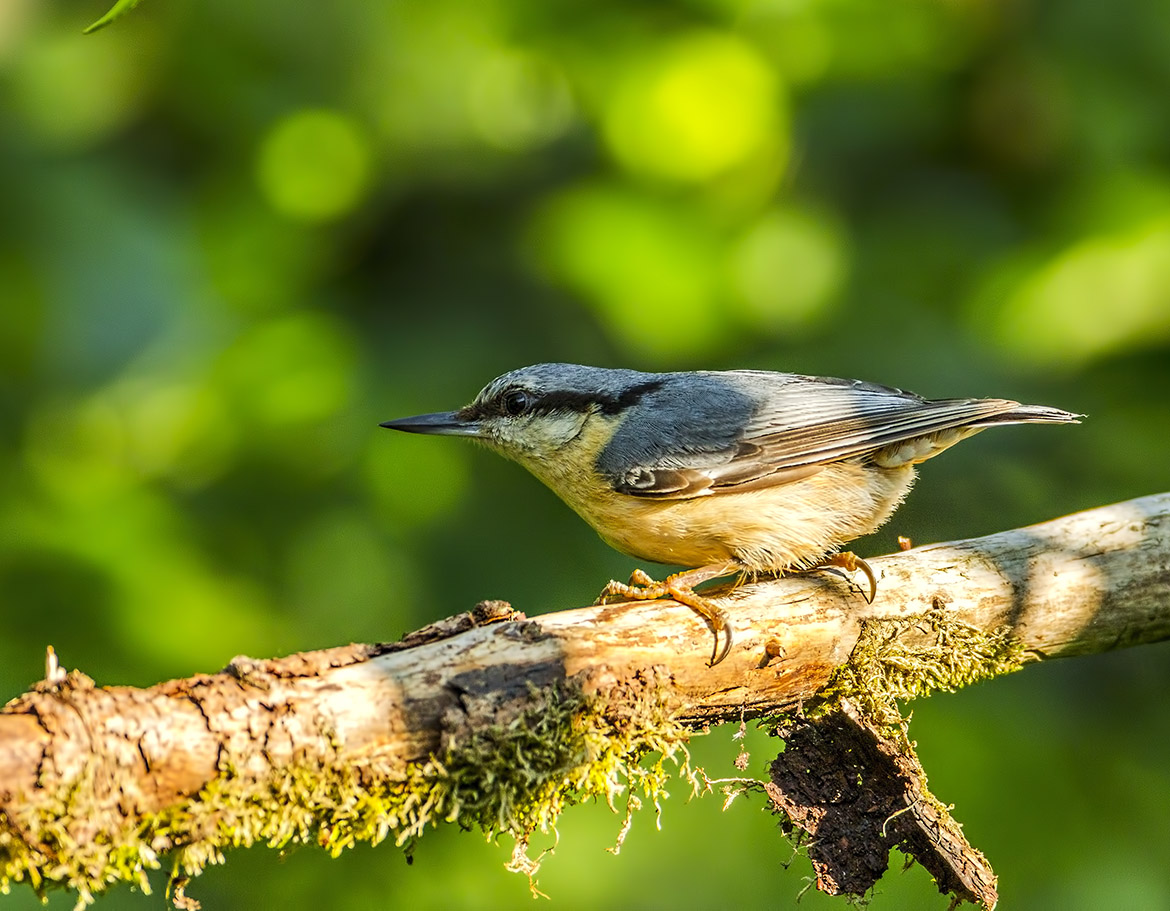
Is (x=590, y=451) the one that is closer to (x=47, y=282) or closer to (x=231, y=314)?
(x=231, y=314)

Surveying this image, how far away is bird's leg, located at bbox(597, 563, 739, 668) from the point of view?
2.68 meters

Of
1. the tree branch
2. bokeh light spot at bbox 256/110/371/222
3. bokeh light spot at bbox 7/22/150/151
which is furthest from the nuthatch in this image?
bokeh light spot at bbox 7/22/150/151

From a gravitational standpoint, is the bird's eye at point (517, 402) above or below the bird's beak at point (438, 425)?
above

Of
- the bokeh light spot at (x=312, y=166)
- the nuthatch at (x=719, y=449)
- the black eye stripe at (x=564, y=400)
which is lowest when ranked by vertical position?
the nuthatch at (x=719, y=449)

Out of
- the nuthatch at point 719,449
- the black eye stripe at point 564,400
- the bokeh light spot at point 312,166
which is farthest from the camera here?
the bokeh light spot at point 312,166

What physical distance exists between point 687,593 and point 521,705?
67 centimetres

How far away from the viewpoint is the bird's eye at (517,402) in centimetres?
370

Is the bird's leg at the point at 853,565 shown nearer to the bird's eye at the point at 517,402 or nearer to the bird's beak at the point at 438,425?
the bird's eye at the point at 517,402

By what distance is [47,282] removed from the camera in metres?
3.82

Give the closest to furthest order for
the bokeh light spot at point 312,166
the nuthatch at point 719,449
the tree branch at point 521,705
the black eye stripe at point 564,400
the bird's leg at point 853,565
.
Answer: the tree branch at point 521,705 → the bird's leg at point 853,565 → the nuthatch at point 719,449 → the black eye stripe at point 564,400 → the bokeh light spot at point 312,166

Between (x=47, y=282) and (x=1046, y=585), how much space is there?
3.38 m

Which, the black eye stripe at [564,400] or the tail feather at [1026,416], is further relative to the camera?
the black eye stripe at [564,400]

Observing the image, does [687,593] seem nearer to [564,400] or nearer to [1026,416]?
[564,400]

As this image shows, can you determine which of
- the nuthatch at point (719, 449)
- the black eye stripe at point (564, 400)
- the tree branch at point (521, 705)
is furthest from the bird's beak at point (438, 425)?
the tree branch at point (521, 705)
